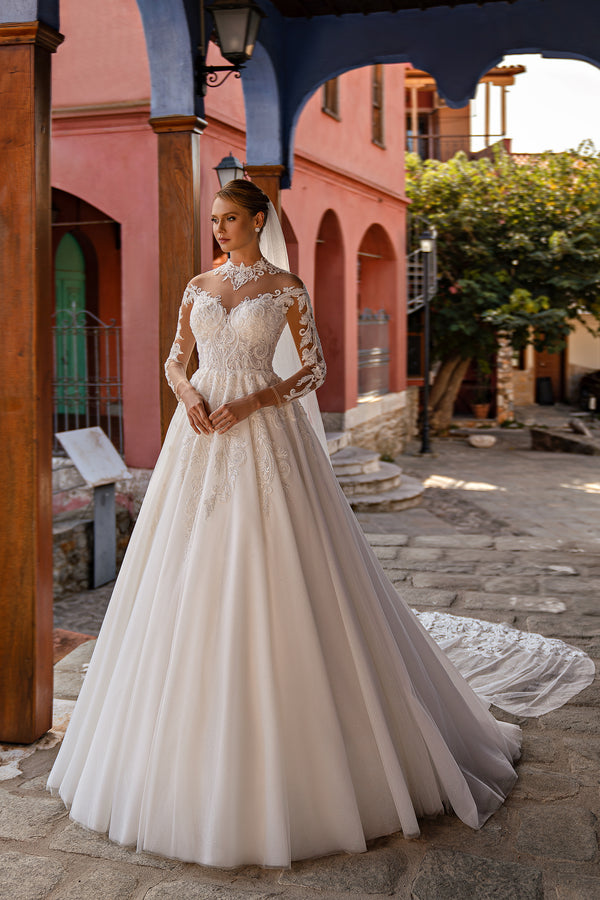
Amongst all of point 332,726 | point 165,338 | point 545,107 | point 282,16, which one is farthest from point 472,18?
point 545,107

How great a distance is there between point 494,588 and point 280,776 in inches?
132

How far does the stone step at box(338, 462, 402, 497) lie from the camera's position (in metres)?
9.78

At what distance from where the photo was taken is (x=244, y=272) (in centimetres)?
298

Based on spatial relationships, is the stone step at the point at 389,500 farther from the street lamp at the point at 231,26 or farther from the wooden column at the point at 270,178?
the street lamp at the point at 231,26

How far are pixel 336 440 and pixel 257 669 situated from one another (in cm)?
847

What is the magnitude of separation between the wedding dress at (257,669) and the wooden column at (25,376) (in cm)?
50

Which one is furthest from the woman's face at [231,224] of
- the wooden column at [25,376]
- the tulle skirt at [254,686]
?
the wooden column at [25,376]

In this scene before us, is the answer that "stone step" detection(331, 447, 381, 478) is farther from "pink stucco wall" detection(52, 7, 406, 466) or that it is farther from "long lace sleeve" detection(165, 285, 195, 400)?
"long lace sleeve" detection(165, 285, 195, 400)

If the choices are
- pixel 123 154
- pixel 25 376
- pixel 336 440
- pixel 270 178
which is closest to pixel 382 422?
pixel 336 440

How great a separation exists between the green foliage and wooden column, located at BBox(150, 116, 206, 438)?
12254mm

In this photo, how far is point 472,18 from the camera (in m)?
6.32

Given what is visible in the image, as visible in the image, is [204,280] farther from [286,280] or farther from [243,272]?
[286,280]

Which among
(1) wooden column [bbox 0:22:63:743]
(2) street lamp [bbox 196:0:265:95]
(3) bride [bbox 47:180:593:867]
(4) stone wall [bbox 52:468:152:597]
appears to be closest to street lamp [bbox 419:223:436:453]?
(4) stone wall [bbox 52:468:152:597]

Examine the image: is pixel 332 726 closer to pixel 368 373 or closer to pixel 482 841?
pixel 482 841
